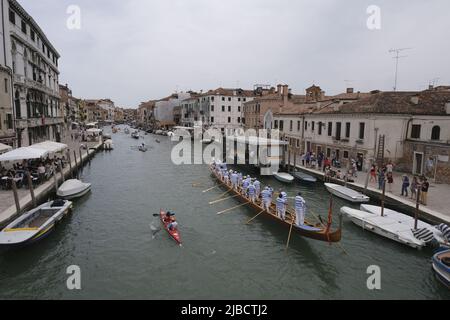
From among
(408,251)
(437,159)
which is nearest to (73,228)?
(408,251)

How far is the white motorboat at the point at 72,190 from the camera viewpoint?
63.0 feet

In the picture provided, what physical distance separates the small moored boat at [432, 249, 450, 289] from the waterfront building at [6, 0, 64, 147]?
28.0m

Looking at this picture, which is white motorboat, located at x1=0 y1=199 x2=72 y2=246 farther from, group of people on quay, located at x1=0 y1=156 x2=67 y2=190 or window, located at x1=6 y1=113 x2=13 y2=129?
window, located at x1=6 y1=113 x2=13 y2=129

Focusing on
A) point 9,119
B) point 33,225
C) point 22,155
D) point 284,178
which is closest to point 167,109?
point 9,119

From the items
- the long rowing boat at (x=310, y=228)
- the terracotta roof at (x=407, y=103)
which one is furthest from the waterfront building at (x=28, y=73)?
the terracotta roof at (x=407, y=103)

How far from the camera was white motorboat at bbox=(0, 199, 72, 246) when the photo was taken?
38.6 feet

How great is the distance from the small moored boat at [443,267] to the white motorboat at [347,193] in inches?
316

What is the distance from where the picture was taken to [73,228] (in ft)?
50.1

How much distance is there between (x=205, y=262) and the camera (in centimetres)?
1189

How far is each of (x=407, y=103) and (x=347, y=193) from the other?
34.3ft
